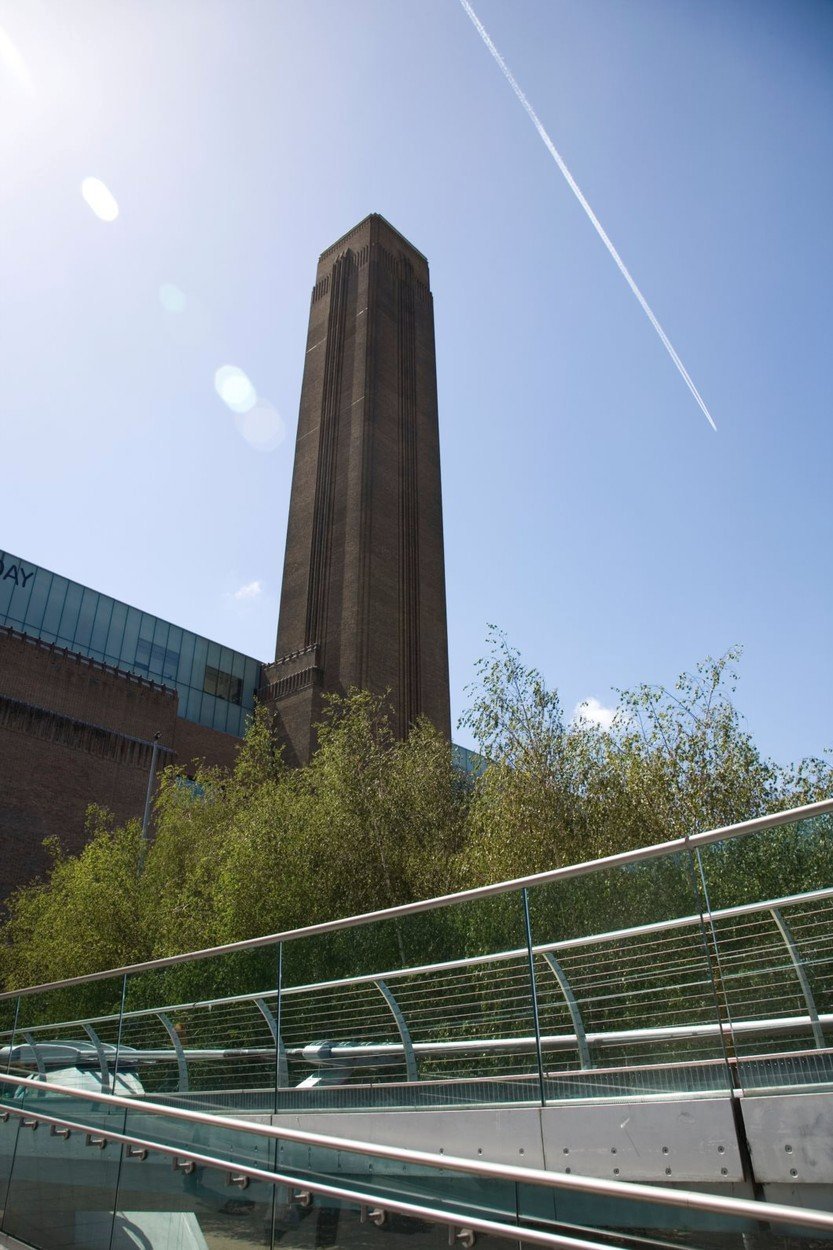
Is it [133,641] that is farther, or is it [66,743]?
[133,641]

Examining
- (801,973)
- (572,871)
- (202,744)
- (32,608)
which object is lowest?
(801,973)

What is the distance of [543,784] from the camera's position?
40.3 ft

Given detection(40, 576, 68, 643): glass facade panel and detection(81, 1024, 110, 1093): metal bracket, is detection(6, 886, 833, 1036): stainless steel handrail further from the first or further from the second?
detection(40, 576, 68, 643): glass facade panel

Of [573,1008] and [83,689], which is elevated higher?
[83,689]

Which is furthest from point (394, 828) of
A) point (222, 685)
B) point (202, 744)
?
point (222, 685)

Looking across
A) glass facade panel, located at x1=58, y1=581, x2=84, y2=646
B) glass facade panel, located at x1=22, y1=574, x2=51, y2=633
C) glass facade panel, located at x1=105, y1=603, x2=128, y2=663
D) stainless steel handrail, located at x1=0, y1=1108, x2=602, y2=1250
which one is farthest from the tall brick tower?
stainless steel handrail, located at x1=0, y1=1108, x2=602, y2=1250

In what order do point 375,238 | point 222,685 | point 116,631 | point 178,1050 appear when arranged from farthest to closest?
point 375,238 < point 222,685 < point 116,631 < point 178,1050

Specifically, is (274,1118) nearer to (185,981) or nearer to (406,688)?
(185,981)

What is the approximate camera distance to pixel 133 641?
36.3m

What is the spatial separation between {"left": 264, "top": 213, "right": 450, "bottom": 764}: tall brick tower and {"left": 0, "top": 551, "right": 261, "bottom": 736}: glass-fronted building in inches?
152

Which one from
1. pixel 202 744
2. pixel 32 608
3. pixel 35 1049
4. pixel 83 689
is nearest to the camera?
pixel 35 1049

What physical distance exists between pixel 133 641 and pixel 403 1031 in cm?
3390

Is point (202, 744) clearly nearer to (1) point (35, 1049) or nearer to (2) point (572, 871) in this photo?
(1) point (35, 1049)

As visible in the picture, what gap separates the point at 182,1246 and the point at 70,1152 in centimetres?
150
